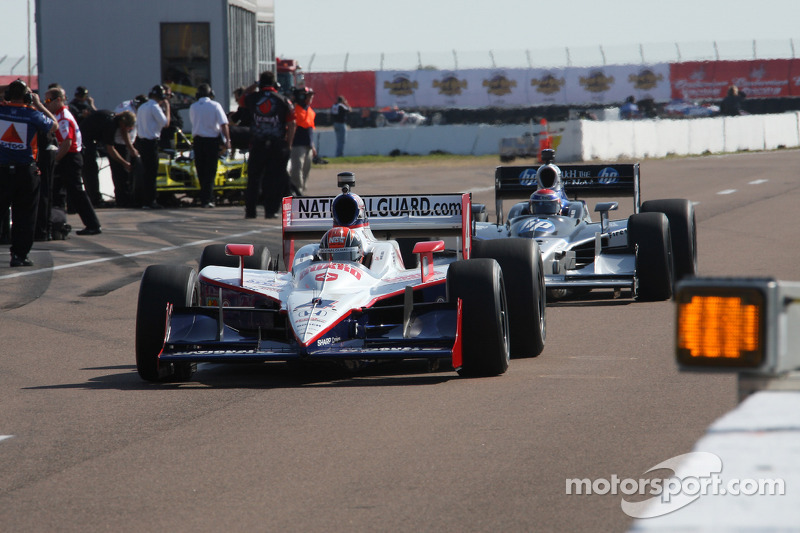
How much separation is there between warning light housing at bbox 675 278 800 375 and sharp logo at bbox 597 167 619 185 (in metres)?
10.8

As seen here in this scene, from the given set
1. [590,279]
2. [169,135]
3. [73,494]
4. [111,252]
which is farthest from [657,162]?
[73,494]

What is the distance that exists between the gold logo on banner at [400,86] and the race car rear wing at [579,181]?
48951 mm

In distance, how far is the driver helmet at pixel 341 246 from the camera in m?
8.80

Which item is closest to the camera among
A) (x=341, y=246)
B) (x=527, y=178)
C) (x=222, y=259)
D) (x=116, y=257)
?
(x=341, y=246)

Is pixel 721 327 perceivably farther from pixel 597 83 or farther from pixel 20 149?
pixel 597 83

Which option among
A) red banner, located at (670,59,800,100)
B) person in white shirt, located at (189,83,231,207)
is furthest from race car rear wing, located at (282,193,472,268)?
red banner, located at (670,59,800,100)

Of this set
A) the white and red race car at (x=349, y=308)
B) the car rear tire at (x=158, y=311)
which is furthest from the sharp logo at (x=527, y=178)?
the car rear tire at (x=158, y=311)

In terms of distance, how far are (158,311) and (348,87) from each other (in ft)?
181

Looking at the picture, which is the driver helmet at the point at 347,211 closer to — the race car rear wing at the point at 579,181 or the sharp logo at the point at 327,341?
the sharp logo at the point at 327,341

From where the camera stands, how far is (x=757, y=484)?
8.16 feet

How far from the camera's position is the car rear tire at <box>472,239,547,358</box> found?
862 centimetres

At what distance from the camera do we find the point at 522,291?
8.66 m

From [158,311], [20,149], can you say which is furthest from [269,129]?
[158,311]

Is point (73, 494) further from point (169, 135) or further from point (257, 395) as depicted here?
point (169, 135)
